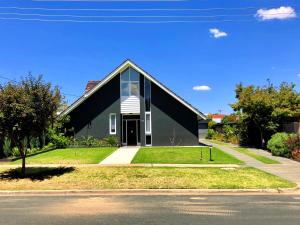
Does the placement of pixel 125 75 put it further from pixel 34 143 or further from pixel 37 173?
pixel 37 173

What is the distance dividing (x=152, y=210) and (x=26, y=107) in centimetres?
670

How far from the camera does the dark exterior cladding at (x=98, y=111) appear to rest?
28.8 meters

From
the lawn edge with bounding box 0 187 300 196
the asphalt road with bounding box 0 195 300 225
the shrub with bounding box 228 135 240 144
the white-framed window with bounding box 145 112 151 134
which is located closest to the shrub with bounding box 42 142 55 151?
the white-framed window with bounding box 145 112 151 134

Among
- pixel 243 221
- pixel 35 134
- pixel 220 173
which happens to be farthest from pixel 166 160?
pixel 243 221

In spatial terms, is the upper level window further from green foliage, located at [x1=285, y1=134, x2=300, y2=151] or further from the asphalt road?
the asphalt road

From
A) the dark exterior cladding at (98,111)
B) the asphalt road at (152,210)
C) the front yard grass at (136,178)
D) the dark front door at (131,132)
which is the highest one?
the dark exterior cladding at (98,111)

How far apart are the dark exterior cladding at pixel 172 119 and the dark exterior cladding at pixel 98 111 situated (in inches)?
112

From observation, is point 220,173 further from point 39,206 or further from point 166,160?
point 39,206

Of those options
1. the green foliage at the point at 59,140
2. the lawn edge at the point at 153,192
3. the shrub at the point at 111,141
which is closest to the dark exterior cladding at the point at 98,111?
the shrub at the point at 111,141

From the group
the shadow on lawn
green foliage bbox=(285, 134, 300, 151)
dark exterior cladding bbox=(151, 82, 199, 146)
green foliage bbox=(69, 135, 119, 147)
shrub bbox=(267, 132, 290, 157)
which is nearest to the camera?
the shadow on lawn

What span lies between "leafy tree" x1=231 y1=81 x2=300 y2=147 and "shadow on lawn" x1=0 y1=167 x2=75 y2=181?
51.5 ft

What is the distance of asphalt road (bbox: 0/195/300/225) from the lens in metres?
7.89

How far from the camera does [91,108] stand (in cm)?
2894

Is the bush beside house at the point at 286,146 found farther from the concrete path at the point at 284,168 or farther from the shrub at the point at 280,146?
the concrete path at the point at 284,168
